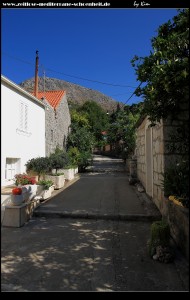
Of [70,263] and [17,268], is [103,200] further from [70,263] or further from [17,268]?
[17,268]

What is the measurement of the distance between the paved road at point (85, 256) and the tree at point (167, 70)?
8.34 ft

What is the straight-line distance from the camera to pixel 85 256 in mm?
4020

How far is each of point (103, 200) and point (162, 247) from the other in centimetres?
451

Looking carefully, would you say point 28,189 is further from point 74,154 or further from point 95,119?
point 95,119

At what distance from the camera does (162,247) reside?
4082 millimetres

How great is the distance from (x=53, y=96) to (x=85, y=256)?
16902mm

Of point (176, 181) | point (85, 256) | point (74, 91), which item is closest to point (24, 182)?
point (85, 256)

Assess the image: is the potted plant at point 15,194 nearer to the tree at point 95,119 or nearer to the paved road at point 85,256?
the paved road at point 85,256

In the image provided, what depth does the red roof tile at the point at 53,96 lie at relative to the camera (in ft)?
59.8

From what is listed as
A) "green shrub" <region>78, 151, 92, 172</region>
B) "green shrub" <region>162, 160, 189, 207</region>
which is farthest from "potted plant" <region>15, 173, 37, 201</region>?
"green shrub" <region>78, 151, 92, 172</region>

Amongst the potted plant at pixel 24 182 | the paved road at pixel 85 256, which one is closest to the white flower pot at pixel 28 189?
the potted plant at pixel 24 182

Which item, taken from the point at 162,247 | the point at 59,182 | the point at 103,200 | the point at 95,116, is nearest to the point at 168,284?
the point at 162,247

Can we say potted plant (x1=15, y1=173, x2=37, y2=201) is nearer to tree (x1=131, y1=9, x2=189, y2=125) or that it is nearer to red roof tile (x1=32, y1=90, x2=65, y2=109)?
tree (x1=131, y1=9, x2=189, y2=125)

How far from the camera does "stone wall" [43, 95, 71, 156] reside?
15693 millimetres
